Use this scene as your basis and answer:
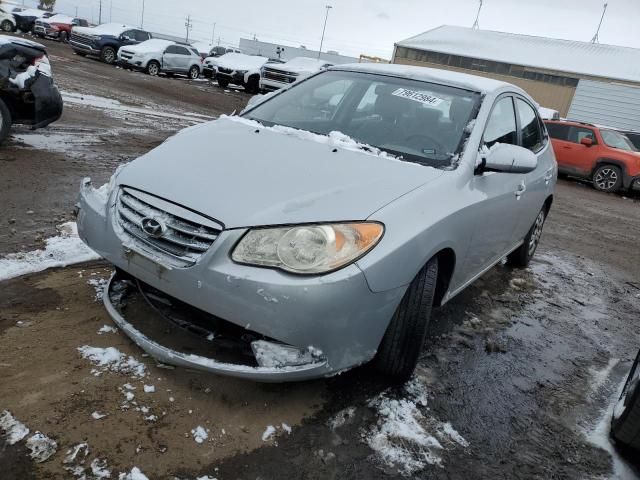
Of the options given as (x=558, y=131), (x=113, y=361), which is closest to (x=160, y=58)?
(x=558, y=131)

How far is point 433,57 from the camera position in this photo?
38.2 metres

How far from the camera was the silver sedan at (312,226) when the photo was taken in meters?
2.15

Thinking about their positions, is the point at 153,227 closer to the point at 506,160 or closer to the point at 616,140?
the point at 506,160

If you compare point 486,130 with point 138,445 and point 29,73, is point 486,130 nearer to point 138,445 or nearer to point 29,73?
point 138,445

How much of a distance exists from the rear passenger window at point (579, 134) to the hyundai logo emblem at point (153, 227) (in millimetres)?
13718

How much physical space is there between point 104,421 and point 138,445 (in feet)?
0.68

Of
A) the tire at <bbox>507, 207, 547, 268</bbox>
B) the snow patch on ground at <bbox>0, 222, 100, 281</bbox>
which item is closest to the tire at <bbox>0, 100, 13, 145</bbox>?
the snow patch on ground at <bbox>0, 222, 100, 281</bbox>

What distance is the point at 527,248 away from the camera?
5191 mm

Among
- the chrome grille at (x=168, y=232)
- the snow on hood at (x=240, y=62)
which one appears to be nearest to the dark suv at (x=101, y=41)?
the snow on hood at (x=240, y=62)

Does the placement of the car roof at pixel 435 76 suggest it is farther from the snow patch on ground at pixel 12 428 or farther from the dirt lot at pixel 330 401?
the snow patch on ground at pixel 12 428

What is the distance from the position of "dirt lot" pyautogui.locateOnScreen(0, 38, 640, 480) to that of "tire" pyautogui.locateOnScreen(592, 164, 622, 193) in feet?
33.2

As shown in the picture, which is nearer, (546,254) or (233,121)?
(233,121)

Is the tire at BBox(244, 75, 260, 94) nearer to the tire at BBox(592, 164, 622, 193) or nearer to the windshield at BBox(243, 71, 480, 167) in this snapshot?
the tire at BBox(592, 164, 622, 193)

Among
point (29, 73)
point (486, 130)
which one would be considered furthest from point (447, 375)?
point (29, 73)
